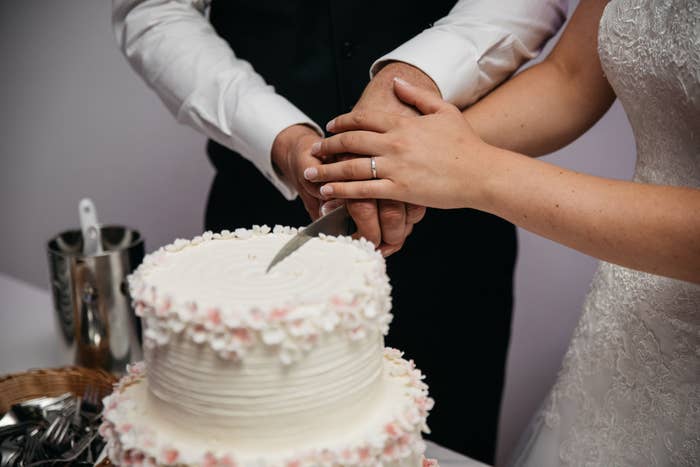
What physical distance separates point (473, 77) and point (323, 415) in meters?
1.01

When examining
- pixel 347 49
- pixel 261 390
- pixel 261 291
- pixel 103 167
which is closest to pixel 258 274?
pixel 261 291

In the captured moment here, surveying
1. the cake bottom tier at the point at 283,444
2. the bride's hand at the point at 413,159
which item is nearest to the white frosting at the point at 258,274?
the cake bottom tier at the point at 283,444

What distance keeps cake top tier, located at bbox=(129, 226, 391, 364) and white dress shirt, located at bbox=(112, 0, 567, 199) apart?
0.64 metres

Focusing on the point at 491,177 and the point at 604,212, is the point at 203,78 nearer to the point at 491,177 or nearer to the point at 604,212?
the point at 491,177

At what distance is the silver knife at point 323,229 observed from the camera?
98cm

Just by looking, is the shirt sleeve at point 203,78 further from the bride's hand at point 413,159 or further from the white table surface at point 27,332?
the white table surface at point 27,332

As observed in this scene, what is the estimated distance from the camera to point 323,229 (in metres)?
1.22

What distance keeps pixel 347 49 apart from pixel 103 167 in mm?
1812

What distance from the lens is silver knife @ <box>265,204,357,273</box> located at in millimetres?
983

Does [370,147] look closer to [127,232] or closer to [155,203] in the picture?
[127,232]

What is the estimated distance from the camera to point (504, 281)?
6.85ft

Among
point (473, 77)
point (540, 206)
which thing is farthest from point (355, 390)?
point (473, 77)

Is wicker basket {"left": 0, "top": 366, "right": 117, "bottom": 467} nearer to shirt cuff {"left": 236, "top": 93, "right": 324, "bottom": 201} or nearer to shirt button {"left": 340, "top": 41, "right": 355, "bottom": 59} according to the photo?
shirt cuff {"left": 236, "top": 93, "right": 324, "bottom": 201}

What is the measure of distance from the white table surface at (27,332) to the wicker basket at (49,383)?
0.29 m
